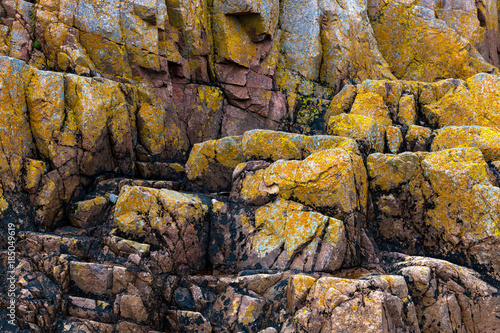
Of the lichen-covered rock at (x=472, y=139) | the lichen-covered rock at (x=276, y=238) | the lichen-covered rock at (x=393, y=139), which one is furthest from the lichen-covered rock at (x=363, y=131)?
the lichen-covered rock at (x=276, y=238)

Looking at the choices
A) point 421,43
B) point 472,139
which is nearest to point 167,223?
point 472,139

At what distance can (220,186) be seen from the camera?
17688mm

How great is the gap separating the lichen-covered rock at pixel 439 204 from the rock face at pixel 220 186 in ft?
0.18

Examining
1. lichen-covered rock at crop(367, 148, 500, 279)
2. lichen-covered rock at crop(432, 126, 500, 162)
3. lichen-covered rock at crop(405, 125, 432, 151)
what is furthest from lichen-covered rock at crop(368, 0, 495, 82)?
lichen-covered rock at crop(367, 148, 500, 279)

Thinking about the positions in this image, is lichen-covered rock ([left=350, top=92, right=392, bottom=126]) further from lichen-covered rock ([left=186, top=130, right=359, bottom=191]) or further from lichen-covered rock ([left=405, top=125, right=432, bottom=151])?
lichen-covered rock ([left=186, top=130, right=359, bottom=191])

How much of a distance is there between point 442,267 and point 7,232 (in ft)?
50.3

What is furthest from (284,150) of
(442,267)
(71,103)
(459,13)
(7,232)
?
(459,13)

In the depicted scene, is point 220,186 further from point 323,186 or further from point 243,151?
point 323,186

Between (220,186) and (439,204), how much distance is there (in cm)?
920

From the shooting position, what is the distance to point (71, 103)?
17109 mm

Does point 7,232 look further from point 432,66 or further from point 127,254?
point 432,66

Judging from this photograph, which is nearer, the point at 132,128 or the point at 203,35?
the point at 132,128

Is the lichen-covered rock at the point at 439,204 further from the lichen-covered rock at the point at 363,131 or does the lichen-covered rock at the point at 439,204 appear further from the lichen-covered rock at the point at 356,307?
the lichen-covered rock at the point at 356,307

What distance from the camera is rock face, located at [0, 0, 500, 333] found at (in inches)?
492
